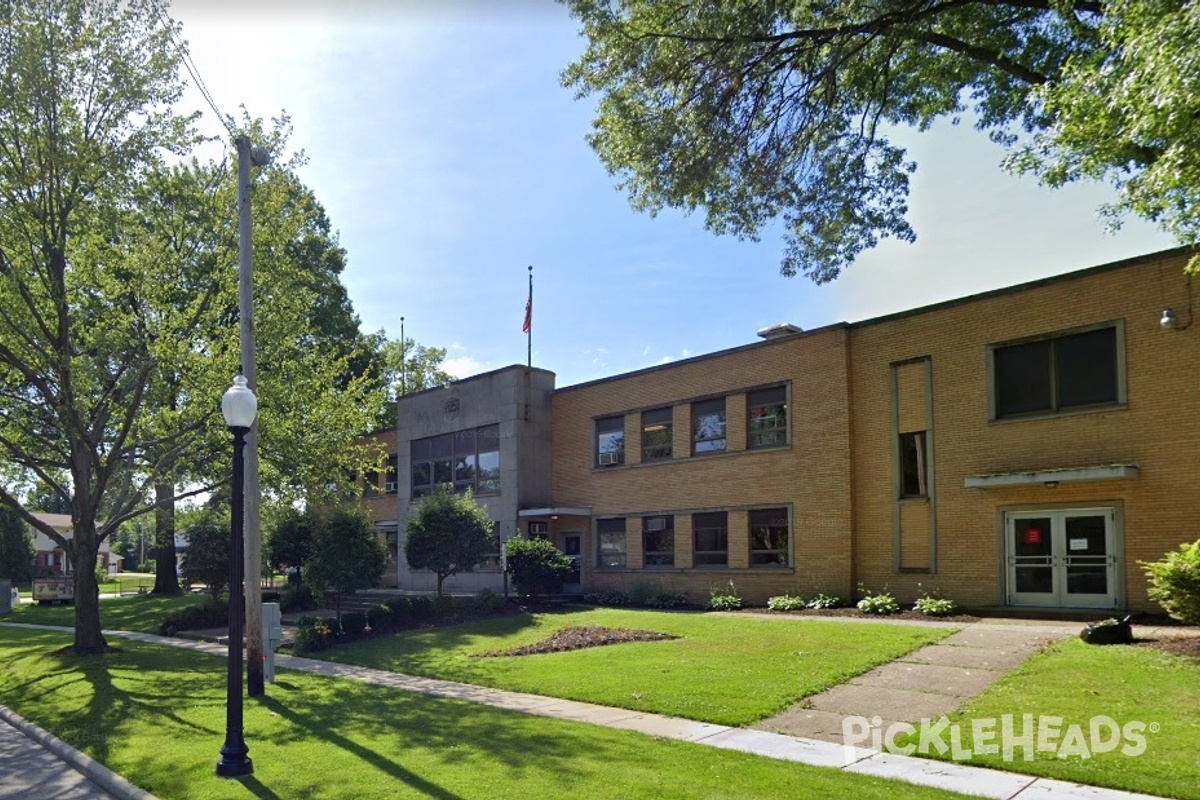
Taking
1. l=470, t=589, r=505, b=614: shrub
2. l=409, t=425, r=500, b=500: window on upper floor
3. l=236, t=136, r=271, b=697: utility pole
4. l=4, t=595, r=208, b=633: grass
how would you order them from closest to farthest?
l=236, t=136, r=271, b=697: utility pole → l=470, t=589, r=505, b=614: shrub → l=4, t=595, r=208, b=633: grass → l=409, t=425, r=500, b=500: window on upper floor

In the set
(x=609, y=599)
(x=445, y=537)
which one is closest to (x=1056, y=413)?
(x=609, y=599)

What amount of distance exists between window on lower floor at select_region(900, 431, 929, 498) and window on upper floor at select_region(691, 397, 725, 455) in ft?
18.8

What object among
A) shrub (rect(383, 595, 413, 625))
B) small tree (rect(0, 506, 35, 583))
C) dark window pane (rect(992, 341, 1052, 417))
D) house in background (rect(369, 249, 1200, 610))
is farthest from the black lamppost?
small tree (rect(0, 506, 35, 583))

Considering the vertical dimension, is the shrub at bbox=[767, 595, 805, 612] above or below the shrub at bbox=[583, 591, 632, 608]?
above

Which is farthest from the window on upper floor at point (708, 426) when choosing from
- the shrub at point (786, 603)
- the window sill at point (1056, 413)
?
the window sill at point (1056, 413)

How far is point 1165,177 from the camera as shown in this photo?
28.6ft

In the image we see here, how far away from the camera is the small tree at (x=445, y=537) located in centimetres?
2369

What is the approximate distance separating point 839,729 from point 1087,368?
12003mm

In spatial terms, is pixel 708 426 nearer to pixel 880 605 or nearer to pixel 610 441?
pixel 610 441

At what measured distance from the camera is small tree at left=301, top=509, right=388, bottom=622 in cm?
2244

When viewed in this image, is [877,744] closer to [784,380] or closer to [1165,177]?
[1165,177]

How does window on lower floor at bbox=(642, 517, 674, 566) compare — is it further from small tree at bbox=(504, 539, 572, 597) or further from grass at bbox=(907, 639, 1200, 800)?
grass at bbox=(907, 639, 1200, 800)

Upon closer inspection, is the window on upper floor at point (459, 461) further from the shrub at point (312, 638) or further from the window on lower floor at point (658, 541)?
the shrub at point (312, 638)

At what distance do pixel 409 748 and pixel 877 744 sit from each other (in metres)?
4.99
